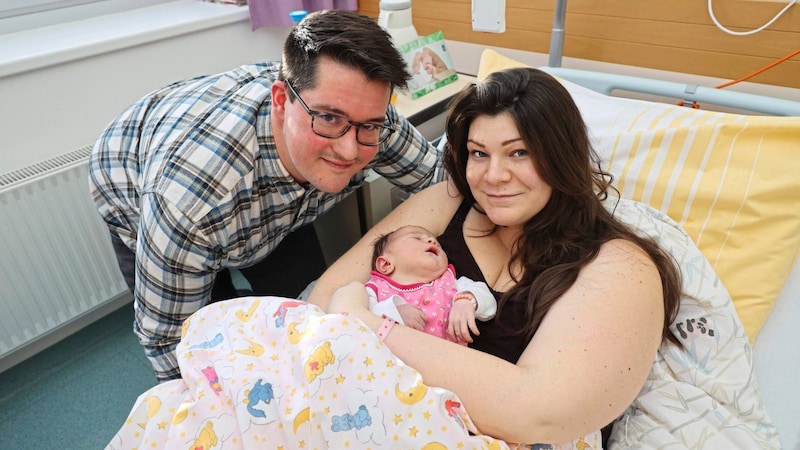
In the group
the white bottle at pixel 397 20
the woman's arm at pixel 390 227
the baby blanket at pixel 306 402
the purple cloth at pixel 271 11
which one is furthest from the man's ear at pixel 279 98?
the purple cloth at pixel 271 11

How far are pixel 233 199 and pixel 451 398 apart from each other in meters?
0.68

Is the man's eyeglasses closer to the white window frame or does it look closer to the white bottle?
the white bottle

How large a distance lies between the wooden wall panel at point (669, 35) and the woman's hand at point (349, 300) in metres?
1.25

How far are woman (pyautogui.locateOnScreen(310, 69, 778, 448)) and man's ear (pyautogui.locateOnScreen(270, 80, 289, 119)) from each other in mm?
399

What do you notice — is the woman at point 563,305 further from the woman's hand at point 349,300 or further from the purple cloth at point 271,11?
the purple cloth at point 271,11

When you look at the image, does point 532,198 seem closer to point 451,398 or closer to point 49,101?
point 451,398

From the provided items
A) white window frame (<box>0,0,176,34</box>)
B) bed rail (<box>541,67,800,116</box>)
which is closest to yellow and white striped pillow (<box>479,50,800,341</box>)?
bed rail (<box>541,67,800,116</box>)

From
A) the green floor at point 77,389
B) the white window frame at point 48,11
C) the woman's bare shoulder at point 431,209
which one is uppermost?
the white window frame at point 48,11

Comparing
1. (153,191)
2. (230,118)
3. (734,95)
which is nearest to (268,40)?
(230,118)

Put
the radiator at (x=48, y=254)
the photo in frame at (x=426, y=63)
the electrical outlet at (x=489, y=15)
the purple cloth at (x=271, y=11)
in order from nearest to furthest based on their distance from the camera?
the electrical outlet at (x=489, y=15)
the radiator at (x=48, y=254)
the photo in frame at (x=426, y=63)
the purple cloth at (x=271, y=11)

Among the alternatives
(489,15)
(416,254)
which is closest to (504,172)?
(416,254)

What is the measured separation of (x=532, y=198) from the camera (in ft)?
3.87

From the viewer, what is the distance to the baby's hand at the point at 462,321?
Result: 3.73 ft

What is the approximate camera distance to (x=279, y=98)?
1249 millimetres
